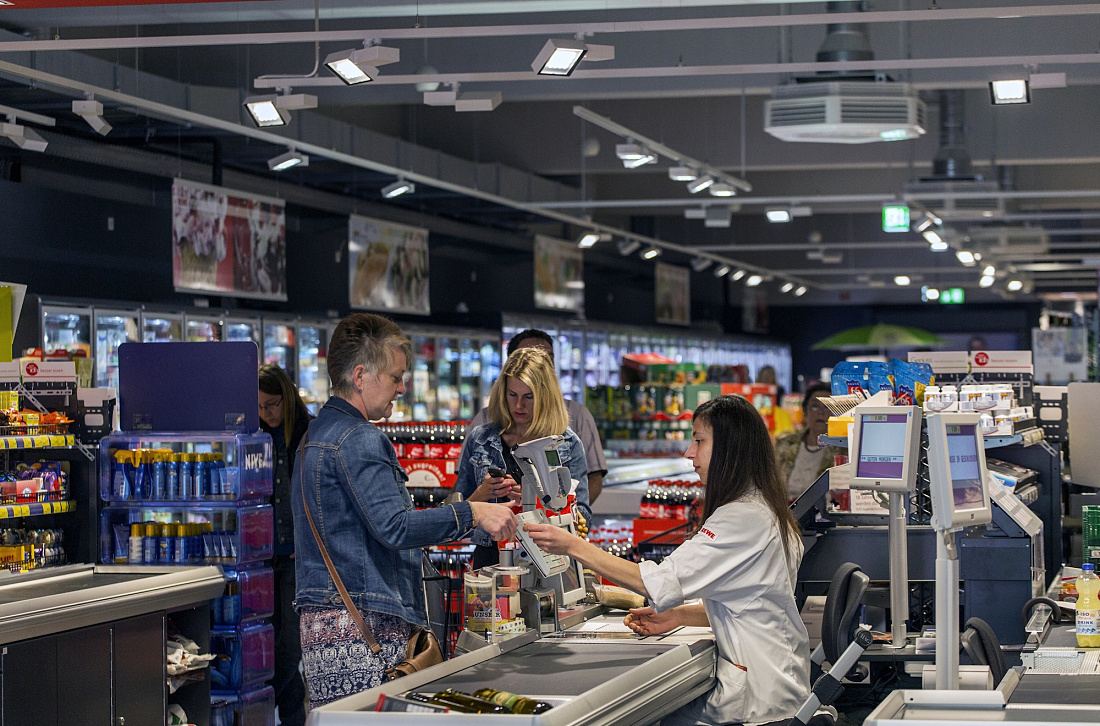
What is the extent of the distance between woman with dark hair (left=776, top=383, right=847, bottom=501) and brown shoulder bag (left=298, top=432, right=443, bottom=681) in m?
4.05

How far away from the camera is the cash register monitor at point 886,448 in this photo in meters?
3.72

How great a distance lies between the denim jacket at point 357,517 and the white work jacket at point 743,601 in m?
0.64

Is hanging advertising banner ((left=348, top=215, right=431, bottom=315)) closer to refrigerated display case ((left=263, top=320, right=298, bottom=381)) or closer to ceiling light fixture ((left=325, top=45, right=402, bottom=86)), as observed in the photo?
refrigerated display case ((left=263, top=320, right=298, bottom=381))

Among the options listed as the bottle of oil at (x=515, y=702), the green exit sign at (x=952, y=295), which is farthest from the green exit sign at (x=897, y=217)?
the green exit sign at (x=952, y=295)

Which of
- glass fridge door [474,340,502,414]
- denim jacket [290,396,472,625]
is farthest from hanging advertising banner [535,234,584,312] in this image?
denim jacket [290,396,472,625]

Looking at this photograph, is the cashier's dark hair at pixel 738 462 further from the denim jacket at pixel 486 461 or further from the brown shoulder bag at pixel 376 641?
the denim jacket at pixel 486 461

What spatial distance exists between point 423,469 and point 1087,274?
80.3 ft

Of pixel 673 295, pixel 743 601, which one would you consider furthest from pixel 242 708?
pixel 673 295

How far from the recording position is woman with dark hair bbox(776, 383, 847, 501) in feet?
25.0

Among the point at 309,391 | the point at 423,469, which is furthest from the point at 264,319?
the point at 423,469

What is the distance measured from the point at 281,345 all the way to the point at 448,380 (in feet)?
10.6

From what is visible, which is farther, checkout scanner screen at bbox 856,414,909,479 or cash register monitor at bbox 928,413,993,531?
checkout scanner screen at bbox 856,414,909,479

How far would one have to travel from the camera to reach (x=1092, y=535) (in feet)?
16.5

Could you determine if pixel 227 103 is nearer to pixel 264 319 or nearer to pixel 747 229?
pixel 264 319
